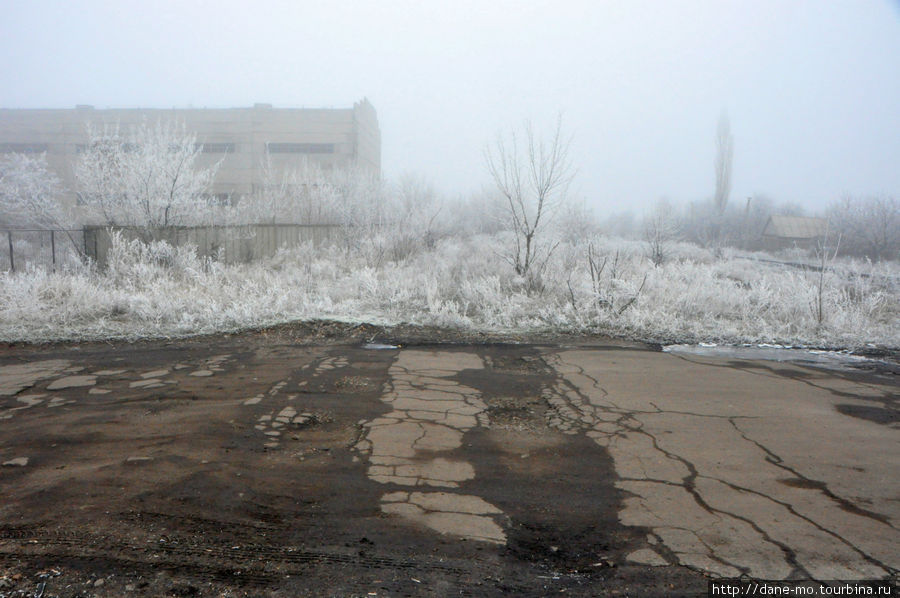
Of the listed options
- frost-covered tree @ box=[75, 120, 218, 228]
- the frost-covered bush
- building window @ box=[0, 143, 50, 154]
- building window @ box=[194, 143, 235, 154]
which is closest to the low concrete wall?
frost-covered tree @ box=[75, 120, 218, 228]

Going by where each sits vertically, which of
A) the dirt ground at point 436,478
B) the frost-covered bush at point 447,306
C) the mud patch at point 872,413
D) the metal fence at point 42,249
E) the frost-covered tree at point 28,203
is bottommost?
the dirt ground at point 436,478

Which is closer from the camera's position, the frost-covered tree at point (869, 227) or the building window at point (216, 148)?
the frost-covered tree at point (869, 227)

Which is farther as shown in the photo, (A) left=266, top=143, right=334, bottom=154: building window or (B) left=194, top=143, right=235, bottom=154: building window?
(A) left=266, top=143, right=334, bottom=154: building window

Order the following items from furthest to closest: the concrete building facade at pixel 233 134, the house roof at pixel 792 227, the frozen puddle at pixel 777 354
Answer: the concrete building facade at pixel 233 134 < the house roof at pixel 792 227 < the frozen puddle at pixel 777 354

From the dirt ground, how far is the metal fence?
10.8m

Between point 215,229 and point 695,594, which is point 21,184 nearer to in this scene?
point 215,229

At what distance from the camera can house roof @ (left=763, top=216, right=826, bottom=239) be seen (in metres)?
40.4

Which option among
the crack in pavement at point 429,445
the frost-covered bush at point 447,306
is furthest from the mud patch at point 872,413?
the crack in pavement at point 429,445

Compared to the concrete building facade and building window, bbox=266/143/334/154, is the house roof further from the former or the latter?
building window, bbox=266/143/334/154

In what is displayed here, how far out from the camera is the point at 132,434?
505 cm

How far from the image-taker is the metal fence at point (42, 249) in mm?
→ 16375

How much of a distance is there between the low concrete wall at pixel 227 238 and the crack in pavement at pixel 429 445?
1282cm

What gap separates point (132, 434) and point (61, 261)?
15.4 metres

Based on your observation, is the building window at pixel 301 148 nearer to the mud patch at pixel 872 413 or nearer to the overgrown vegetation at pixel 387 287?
the overgrown vegetation at pixel 387 287
